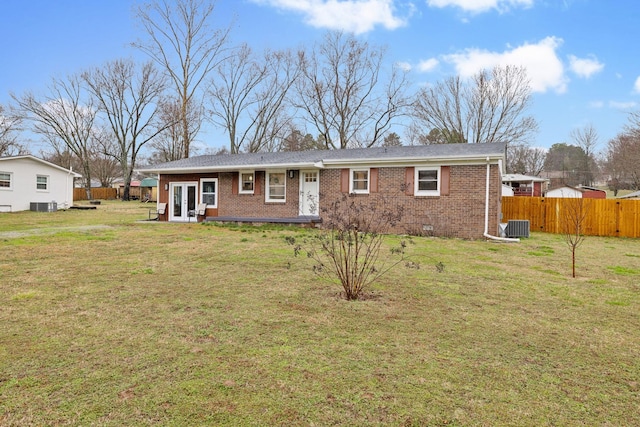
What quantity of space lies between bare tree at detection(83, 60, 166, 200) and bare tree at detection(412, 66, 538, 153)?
25.7 metres

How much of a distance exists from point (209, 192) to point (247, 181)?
80.5 inches

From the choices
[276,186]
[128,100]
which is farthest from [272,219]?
[128,100]

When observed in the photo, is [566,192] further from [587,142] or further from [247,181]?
[247,181]

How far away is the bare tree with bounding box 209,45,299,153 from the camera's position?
33.8 metres

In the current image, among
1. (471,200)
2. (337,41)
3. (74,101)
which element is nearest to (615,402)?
(471,200)

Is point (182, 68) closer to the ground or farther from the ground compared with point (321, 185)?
farther from the ground

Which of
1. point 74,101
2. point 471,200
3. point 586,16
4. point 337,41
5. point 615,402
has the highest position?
point 337,41

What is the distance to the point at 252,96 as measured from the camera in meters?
35.0

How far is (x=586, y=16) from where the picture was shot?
580 inches

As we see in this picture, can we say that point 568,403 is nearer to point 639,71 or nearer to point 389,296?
point 389,296

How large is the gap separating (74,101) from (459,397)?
148ft

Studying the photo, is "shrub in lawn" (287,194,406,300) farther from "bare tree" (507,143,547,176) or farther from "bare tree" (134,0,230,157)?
"bare tree" (507,143,547,176)

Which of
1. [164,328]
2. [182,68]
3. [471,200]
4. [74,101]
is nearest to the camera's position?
[164,328]

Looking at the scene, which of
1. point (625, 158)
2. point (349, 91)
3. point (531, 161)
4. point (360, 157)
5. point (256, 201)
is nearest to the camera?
point (360, 157)
